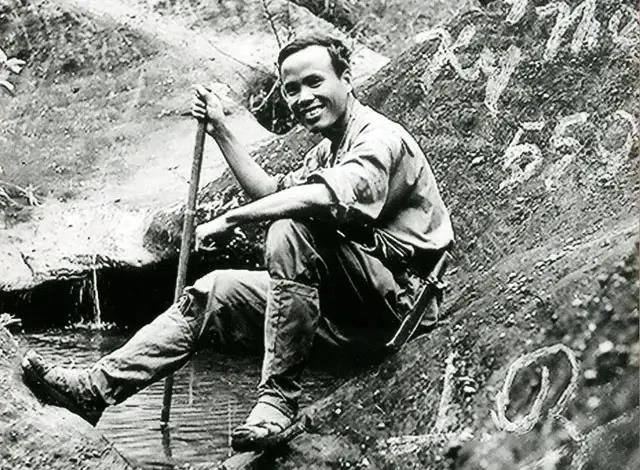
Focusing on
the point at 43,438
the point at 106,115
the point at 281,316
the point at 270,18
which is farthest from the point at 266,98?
the point at 43,438

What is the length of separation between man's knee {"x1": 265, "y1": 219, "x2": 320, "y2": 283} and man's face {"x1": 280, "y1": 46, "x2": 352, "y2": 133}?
0.35 meters

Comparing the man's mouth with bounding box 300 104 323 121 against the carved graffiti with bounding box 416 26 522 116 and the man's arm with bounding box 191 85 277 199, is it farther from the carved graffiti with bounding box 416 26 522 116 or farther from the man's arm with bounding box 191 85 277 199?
the carved graffiti with bounding box 416 26 522 116

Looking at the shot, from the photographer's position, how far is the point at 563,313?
10.0 feet

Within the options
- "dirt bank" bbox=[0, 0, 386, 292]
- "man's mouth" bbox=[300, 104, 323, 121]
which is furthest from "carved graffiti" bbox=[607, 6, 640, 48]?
"man's mouth" bbox=[300, 104, 323, 121]

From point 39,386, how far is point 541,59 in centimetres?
185

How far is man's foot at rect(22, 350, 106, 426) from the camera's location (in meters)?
3.09

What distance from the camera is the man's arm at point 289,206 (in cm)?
296

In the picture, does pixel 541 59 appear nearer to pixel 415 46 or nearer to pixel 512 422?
pixel 415 46

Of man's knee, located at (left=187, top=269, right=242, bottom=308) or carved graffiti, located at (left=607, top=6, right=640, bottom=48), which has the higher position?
carved graffiti, located at (left=607, top=6, right=640, bottom=48)

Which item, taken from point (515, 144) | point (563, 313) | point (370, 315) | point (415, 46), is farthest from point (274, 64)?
point (563, 313)

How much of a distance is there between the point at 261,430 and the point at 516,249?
3.29 feet

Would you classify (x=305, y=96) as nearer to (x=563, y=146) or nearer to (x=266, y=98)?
(x=266, y=98)

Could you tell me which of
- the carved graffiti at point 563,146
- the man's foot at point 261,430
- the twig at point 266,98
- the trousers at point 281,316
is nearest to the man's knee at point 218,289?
the trousers at point 281,316

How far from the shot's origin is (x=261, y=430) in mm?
2939
